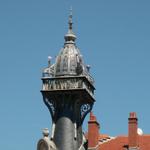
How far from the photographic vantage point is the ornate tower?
6231 cm

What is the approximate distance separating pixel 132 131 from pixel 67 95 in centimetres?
1280

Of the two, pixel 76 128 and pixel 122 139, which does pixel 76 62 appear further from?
pixel 122 139

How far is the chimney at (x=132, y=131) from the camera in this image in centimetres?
7344

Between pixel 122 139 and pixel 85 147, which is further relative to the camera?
pixel 122 139

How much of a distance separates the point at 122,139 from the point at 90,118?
405 cm

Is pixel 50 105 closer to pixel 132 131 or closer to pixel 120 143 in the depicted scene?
pixel 132 131

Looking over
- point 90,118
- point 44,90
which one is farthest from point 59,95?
point 90,118

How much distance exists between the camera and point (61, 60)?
63250 mm

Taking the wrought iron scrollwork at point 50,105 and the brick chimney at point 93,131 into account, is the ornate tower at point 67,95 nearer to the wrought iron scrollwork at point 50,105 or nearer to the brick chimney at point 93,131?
the wrought iron scrollwork at point 50,105

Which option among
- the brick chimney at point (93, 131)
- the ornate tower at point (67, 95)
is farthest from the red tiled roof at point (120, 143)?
the ornate tower at point (67, 95)

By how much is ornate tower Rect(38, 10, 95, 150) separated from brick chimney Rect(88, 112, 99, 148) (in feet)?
40.1

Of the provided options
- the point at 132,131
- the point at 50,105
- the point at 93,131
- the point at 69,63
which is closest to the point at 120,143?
the point at 93,131

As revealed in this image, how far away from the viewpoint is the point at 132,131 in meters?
73.7

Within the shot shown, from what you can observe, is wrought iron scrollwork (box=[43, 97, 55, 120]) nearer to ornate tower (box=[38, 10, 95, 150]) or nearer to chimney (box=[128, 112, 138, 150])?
ornate tower (box=[38, 10, 95, 150])
